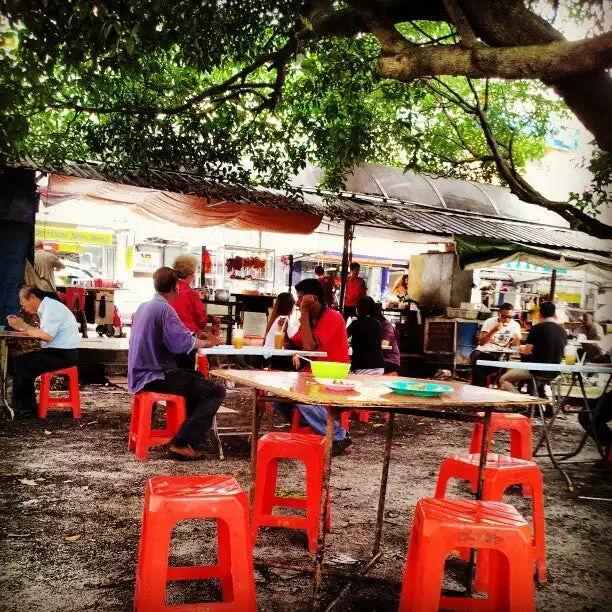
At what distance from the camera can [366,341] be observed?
8.20 m

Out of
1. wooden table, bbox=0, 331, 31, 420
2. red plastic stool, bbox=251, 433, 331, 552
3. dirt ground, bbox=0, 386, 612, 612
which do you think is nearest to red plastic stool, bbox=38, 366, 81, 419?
dirt ground, bbox=0, 386, 612, 612

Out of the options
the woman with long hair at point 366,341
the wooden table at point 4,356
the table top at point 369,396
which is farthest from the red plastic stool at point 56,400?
the table top at point 369,396

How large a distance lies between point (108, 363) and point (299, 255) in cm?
975

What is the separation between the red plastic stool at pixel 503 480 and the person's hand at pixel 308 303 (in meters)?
2.88

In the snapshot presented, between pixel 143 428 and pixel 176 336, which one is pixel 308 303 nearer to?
pixel 176 336

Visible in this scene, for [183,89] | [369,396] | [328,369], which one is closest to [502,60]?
[328,369]

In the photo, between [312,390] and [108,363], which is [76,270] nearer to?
[108,363]

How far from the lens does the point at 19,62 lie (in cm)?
545

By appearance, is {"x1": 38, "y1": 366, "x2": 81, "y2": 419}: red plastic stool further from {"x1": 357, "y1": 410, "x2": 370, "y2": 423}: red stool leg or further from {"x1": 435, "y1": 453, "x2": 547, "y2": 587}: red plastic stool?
{"x1": 435, "y1": 453, "x2": 547, "y2": 587}: red plastic stool

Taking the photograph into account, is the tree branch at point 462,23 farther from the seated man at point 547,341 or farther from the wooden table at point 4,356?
the seated man at point 547,341

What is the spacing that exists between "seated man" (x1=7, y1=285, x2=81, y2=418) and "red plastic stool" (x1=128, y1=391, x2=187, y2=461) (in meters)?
1.73

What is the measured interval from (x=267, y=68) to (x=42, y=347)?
423 cm

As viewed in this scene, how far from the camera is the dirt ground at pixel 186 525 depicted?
3.49m

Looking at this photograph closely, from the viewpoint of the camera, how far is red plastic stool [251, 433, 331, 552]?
13.2 ft
